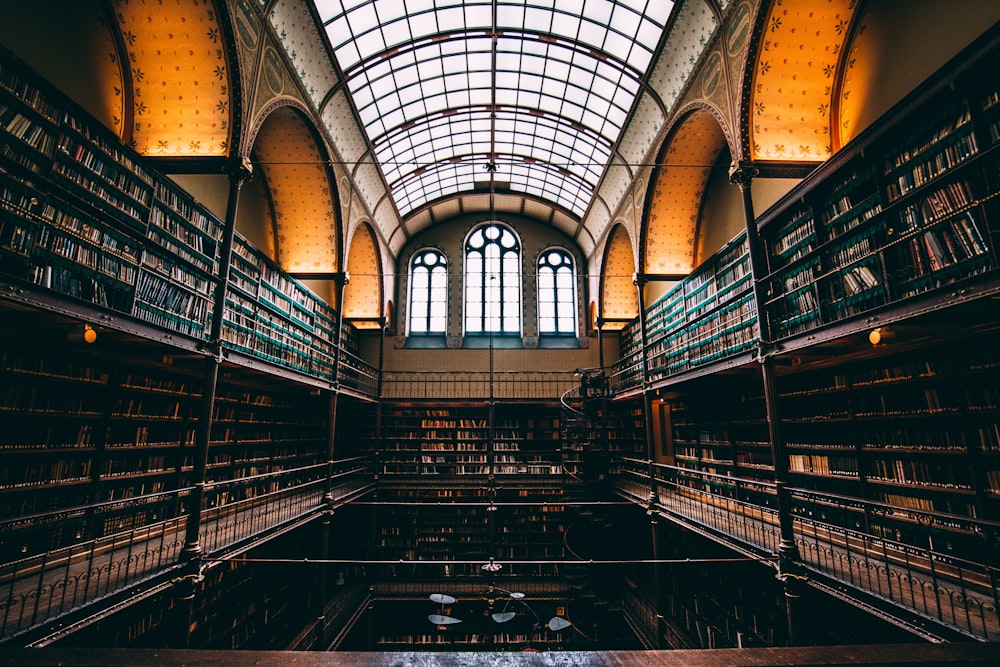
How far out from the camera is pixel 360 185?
11000mm

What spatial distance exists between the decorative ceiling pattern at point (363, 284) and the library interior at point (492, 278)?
9 cm

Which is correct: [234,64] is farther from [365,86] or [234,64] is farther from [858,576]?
[858,576]

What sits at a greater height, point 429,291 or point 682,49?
point 682,49

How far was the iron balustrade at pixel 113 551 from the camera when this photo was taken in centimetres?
341

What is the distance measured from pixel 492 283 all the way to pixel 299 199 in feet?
21.7

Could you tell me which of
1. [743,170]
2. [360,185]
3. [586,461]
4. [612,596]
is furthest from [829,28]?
[612,596]

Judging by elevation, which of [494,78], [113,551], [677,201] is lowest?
[113,551]

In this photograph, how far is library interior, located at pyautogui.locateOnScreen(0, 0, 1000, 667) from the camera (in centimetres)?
380

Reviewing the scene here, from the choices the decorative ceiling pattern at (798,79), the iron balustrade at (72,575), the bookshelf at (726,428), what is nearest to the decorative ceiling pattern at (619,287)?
the bookshelf at (726,428)

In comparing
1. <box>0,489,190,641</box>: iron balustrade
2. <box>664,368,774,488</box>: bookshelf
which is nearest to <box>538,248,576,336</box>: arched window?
<box>664,368,774,488</box>: bookshelf

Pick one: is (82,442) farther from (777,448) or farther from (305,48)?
(777,448)

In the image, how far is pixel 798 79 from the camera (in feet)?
19.3

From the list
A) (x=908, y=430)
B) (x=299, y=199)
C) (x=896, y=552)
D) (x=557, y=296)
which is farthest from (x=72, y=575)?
(x=557, y=296)

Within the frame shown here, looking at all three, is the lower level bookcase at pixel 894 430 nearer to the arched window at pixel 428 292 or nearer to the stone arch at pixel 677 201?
the stone arch at pixel 677 201
